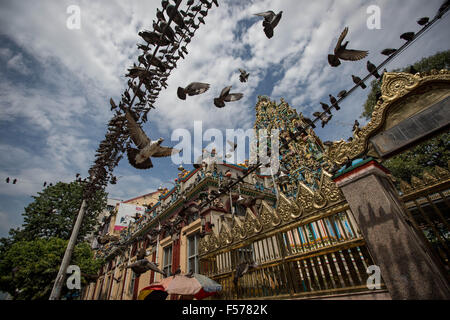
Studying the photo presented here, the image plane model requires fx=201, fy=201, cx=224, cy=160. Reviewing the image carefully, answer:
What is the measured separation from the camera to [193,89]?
4.19m

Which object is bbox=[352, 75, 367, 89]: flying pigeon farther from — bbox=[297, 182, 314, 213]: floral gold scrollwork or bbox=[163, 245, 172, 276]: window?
bbox=[163, 245, 172, 276]: window

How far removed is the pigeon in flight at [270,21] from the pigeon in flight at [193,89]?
60.3 inches

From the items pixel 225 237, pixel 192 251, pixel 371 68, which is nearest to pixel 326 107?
pixel 371 68

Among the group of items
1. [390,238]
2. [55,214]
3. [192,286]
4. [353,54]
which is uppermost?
[55,214]

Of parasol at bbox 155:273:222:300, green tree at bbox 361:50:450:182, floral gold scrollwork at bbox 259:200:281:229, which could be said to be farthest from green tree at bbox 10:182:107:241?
green tree at bbox 361:50:450:182

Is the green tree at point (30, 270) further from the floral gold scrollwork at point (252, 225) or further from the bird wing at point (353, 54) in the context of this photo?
the bird wing at point (353, 54)

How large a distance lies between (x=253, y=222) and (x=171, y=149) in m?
3.20

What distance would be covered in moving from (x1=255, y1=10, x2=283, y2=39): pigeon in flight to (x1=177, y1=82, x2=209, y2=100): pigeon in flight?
1531 mm

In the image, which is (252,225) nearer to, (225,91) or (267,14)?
(225,91)

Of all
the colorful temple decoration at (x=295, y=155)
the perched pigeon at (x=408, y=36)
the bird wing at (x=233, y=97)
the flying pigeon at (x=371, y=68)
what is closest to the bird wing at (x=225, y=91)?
the bird wing at (x=233, y=97)

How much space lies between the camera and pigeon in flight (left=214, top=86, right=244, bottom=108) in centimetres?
467

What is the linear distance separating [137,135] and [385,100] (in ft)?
16.5

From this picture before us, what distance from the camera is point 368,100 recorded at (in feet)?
67.1
